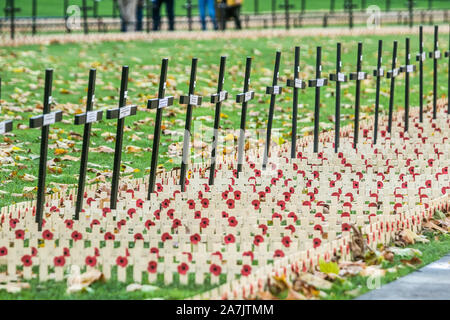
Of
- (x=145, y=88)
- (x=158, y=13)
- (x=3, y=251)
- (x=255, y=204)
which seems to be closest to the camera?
(x=3, y=251)

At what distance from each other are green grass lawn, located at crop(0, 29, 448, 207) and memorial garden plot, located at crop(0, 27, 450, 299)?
3.82ft

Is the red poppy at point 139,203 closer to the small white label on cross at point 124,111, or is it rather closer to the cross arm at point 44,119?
the small white label on cross at point 124,111

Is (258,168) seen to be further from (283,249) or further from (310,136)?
(283,249)

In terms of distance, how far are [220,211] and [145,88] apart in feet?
33.2

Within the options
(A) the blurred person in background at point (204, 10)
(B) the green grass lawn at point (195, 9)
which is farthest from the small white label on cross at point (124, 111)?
(B) the green grass lawn at point (195, 9)

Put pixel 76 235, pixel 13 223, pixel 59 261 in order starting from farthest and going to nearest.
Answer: pixel 13 223 → pixel 76 235 → pixel 59 261

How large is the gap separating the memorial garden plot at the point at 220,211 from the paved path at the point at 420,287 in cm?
53

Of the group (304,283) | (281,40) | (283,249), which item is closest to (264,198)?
(283,249)

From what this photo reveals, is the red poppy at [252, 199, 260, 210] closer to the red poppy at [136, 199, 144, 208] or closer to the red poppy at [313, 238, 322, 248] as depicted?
the red poppy at [136, 199, 144, 208]

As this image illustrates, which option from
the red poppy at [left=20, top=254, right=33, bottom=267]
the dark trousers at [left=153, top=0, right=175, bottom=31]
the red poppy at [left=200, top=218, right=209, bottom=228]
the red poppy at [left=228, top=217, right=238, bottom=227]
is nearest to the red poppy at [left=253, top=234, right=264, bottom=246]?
the red poppy at [left=228, top=217, right=238, bottom=227]

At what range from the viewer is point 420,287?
6.54m

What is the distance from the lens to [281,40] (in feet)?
88.6

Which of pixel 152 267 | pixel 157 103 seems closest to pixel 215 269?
pixel 152 267

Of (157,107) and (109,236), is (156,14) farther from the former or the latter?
(109,236)
